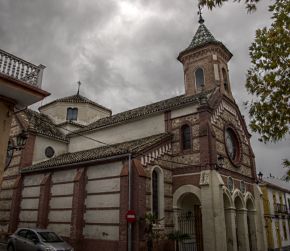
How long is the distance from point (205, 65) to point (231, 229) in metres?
13.1

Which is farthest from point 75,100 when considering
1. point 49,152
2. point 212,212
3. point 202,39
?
point 212,212

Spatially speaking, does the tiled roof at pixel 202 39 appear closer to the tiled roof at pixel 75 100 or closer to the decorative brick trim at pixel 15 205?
the tiled roof at pixel 75 100

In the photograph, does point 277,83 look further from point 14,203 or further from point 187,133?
point 14,203

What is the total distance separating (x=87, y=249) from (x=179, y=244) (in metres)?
5.57

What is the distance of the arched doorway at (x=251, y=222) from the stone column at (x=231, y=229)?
171 inches

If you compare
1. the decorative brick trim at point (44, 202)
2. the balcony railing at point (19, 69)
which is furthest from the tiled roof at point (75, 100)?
the balcony railing at point (19, 69)

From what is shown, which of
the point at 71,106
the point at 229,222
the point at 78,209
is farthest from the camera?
the point at 71,106

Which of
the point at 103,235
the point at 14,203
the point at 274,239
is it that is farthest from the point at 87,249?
the point at 274,239

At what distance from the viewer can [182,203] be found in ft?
63.0

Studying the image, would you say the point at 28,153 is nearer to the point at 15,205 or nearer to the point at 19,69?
the point at 15,205

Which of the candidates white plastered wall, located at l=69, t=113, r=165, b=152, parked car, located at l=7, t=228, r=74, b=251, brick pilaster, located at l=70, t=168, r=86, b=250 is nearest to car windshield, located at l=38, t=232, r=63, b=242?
parked car, located at l=7, t=228, r=74, b=251

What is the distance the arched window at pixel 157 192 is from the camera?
17109 millimetres

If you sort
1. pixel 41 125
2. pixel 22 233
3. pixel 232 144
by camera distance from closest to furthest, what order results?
pixel 22 233, pixel 232 144, pixel 41 125

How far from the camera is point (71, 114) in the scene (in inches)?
1176
